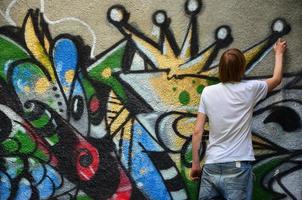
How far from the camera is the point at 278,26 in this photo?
186 inches

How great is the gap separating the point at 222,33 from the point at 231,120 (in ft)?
3.41

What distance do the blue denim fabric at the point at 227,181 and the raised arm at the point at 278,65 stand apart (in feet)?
2.43

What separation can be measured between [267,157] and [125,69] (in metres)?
1.57

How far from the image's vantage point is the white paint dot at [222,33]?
4789mm

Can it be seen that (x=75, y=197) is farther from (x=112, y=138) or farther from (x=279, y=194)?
(x=279, y=194)

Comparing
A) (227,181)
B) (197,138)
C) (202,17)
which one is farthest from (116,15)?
(227,181)

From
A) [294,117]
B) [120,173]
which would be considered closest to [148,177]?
[120,173]

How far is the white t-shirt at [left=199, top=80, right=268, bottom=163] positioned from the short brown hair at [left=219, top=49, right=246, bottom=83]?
53mm

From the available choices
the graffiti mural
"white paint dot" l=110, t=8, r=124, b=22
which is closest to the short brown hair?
the graffiti mural

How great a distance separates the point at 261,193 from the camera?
189 inches

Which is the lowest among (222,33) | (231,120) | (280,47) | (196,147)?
(196,147)

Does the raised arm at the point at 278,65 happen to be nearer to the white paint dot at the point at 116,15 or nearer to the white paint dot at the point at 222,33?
the white paint dot at the point at 222,33

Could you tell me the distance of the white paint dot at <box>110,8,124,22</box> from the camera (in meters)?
4.90

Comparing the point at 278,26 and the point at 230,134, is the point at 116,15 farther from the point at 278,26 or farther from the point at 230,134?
the point at 230,134
